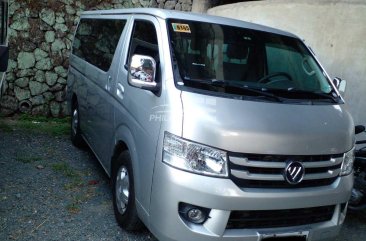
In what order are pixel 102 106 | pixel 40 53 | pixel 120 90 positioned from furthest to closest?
1. pixel 40 53
2. pixel 102 106
3. pixel 120 90

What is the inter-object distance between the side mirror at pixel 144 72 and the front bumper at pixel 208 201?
0.63 m

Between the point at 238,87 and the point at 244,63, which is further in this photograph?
the point at 244,63

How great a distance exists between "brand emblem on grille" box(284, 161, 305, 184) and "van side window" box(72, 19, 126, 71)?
7.41 feet

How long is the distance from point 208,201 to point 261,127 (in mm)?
625

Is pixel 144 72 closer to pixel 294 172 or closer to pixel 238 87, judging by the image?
pixel 238 87

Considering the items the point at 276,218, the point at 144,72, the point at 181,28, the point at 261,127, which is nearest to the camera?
the point at 261,127

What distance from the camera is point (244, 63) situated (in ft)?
11.6

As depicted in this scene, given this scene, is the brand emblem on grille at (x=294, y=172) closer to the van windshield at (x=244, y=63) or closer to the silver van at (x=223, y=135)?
the silver van at (x=223, y=135)

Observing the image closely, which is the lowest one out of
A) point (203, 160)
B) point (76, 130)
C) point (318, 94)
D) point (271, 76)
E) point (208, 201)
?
point (76, 130)

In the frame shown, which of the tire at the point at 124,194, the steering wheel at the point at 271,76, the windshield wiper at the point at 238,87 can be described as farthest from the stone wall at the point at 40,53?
the windshield wiper at the point at 238,87

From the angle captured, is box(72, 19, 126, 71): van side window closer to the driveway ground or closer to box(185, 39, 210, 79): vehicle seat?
box(185, 39, 210, 79): vehicle seat

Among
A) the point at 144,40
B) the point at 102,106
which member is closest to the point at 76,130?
the point at 102,106

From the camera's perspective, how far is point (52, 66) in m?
7.65

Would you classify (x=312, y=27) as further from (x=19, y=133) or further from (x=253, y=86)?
(x=19, y=133)
